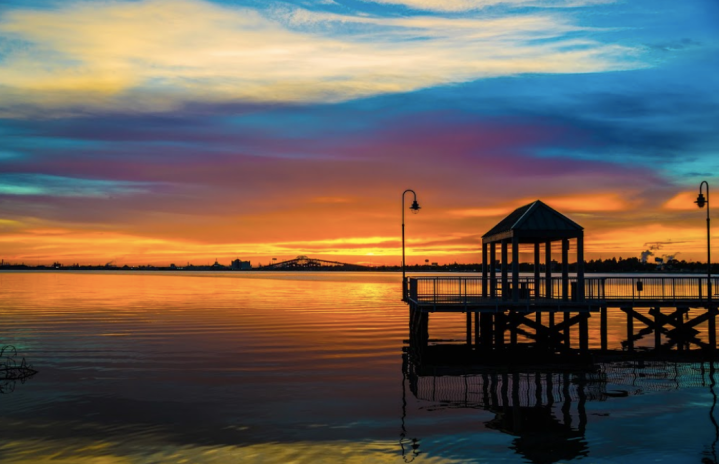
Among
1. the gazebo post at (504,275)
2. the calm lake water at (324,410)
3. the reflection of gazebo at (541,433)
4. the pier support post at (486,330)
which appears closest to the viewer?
the reflection of gazebo at (541,433)

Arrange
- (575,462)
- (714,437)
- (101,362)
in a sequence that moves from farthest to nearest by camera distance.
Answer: (101,362) → (714,437) → (575,462)

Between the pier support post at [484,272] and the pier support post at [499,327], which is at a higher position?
the pier support post at [484,272]

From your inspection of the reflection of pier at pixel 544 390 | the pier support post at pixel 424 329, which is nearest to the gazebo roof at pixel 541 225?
the pier support post at pixel 424 329

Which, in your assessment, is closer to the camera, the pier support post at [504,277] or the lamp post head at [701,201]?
the pier support post at [504,277]

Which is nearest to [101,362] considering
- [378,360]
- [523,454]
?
[378,360]

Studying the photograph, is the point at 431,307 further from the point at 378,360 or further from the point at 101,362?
the point at 101,362

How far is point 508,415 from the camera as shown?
22.3 m

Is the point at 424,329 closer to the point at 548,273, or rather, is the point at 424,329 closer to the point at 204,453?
the point at 548,273

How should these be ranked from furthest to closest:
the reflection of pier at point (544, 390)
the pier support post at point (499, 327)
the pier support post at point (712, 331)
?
the pier support post at point (712, 331), the pier support post at point (499, 327), the reflection of pier at point (544, 390)

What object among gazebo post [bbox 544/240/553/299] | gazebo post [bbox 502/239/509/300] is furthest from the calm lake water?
gazebo post [bbox 544/240/553/299]

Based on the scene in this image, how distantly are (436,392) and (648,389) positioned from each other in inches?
337

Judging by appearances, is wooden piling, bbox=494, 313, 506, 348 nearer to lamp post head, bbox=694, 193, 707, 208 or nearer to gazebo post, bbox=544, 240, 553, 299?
gazebo post, bbox=544, 240, 553, 299

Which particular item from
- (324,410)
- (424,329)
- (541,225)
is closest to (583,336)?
(541,225)

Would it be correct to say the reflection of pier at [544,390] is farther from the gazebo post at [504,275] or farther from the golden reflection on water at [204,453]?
the gazebo post at [504,275]
